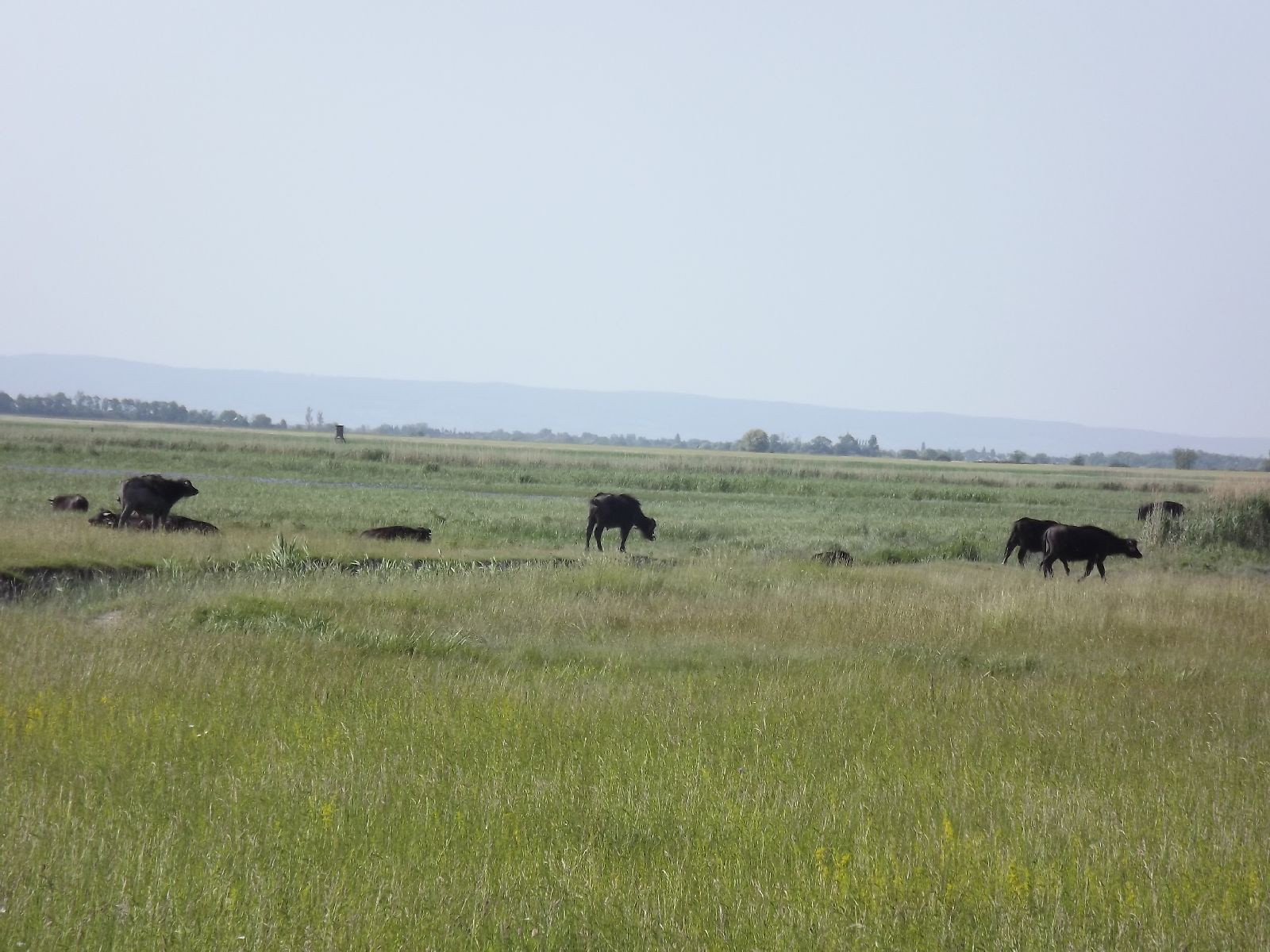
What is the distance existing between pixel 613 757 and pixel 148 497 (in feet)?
67.1

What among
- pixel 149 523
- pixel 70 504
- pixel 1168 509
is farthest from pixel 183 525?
pixel 1168 509

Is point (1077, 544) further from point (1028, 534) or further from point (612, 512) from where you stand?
point (612, 512)

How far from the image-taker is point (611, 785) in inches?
303


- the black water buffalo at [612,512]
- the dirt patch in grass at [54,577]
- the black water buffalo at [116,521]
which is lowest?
the dirt patch in grass at [54,577]

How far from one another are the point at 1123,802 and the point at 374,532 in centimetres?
2098

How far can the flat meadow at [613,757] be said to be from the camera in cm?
546

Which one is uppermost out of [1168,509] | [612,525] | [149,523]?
[1168,509]

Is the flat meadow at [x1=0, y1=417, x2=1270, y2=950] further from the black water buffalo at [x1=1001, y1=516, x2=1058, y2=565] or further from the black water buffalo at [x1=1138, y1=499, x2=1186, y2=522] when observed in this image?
the black water buffalo at [x1=1138, y1=499, x2=1186, y2=522]

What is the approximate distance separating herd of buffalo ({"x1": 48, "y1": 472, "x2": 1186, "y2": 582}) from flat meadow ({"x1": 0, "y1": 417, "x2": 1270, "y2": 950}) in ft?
8.14

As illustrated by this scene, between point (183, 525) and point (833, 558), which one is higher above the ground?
point (183, 525)

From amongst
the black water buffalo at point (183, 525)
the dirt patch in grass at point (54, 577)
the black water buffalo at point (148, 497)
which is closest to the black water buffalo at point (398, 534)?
the black water buffalo at point (183, 525)

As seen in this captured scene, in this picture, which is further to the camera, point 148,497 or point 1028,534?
point 1028,534

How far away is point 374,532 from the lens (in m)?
26.1

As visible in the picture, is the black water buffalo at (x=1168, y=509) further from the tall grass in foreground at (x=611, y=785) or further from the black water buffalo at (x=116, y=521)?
the black water buffalo at (x=116, y=521)
